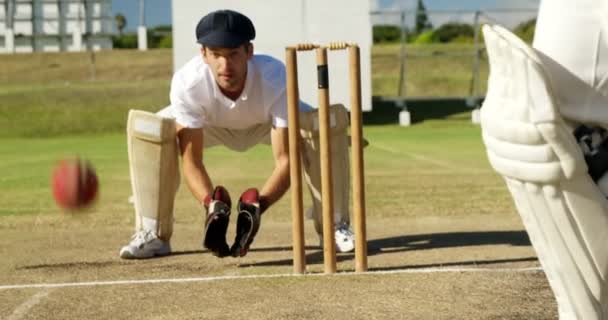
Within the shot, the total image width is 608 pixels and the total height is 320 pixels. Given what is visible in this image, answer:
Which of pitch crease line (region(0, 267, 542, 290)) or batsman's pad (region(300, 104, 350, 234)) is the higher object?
batsman's pad (region(300, 104, 350, 234))

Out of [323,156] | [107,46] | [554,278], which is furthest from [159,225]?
[107,46]

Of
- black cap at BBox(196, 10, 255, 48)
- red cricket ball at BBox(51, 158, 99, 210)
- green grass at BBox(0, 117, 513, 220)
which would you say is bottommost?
green grass at BBox(0, 117, 513, 220)

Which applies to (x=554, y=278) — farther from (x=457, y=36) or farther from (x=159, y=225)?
(x=457, y=36)

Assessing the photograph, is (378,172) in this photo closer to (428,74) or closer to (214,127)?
(214,127)

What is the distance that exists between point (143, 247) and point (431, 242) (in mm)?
1569

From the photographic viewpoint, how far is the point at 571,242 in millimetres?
3324

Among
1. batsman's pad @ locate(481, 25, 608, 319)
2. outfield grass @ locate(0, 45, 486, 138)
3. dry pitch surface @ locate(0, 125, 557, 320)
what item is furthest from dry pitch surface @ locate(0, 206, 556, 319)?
outfield grass @ locate(0, 45, 486, 138)

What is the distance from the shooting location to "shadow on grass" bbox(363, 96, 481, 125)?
841 inches

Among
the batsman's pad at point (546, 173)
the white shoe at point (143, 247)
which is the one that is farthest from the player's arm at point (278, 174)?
the batsman's pad at point (546, 173)

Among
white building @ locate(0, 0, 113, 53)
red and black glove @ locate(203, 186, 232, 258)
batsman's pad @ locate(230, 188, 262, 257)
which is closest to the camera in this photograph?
red and black glove @ locate(203, 186, 232, 258)

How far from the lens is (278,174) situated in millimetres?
6207

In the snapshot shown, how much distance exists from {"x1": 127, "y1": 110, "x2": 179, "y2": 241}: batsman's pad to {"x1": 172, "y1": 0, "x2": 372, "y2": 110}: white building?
40.1ft

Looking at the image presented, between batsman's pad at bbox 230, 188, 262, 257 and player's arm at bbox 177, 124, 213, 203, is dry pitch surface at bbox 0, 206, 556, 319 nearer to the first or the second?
batsman's pad at bbox 230, 188, 262, 257

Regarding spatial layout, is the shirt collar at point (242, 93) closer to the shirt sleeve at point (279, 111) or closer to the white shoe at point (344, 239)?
the shirt sleeve at point (279, 111)
